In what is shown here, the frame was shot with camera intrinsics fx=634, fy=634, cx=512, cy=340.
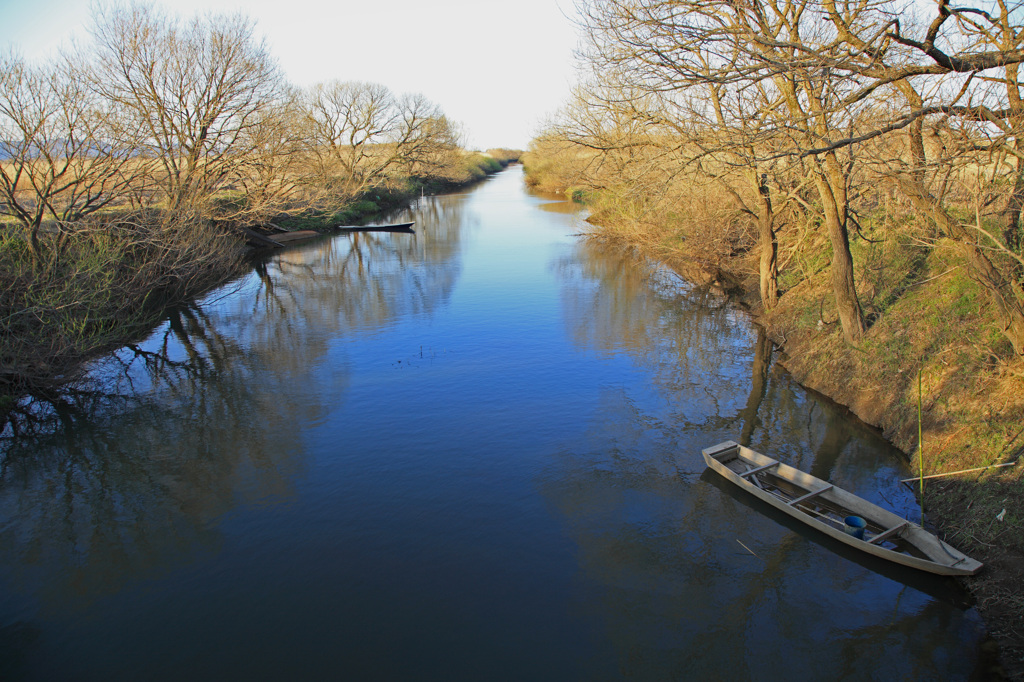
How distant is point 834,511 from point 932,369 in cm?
372

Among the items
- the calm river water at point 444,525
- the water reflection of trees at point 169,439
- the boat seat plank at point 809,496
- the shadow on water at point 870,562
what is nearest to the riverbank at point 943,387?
the shadow on water at point 870,562

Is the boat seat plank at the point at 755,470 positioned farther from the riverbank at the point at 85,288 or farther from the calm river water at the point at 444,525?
the riverbank at the point at 85,288

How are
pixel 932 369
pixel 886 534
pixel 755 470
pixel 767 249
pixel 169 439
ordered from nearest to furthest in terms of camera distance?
pixel 886 534
pixel 755 470
pixel 932 369
pixel 169 439
pixel 767 249

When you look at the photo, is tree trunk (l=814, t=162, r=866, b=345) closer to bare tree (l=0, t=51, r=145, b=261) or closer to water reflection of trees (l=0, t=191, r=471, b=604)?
water reflection of trees (l=0, t=191, r=471, b=604)

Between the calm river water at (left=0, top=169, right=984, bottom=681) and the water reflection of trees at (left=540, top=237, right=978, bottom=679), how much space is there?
4cm

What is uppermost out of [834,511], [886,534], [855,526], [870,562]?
[886,534]

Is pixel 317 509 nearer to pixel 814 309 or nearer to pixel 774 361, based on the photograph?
pixel 774 361

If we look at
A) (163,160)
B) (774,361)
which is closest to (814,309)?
(774,361)

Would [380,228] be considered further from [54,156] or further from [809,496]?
[809,496]

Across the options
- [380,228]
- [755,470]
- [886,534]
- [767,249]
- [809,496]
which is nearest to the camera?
[886,534]

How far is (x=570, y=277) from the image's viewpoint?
24.8 meters

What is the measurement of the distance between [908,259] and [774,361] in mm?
3696

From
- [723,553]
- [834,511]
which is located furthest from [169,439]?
[834,511]

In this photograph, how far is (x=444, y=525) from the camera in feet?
28.9
